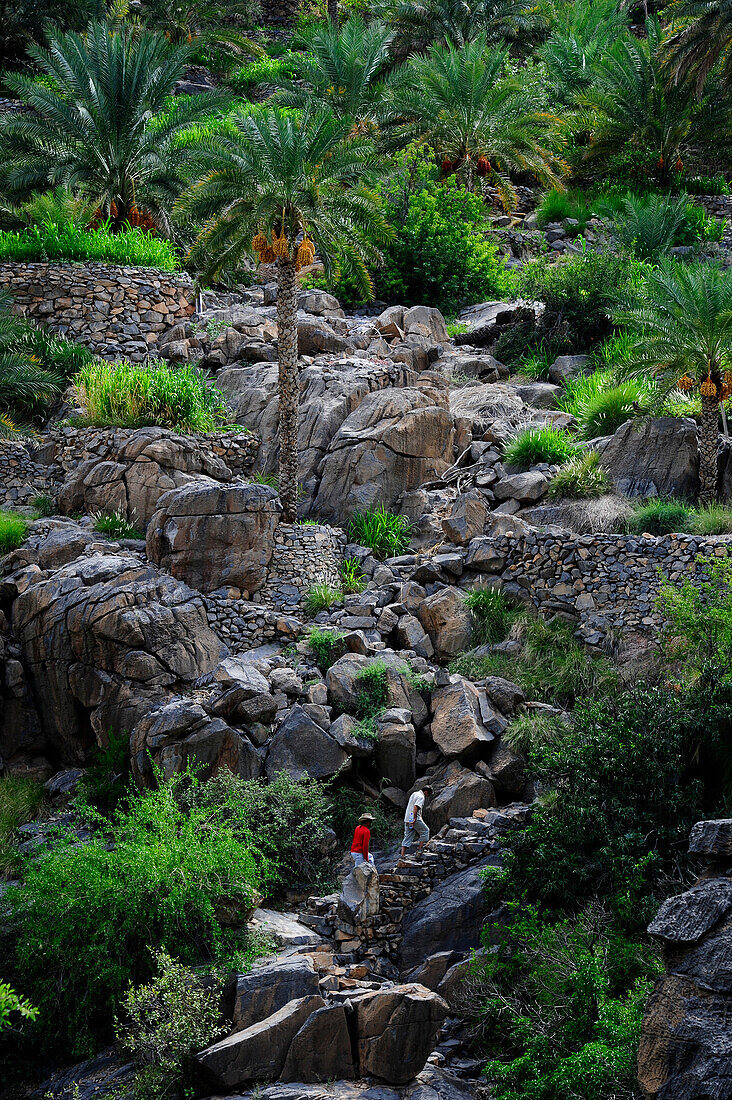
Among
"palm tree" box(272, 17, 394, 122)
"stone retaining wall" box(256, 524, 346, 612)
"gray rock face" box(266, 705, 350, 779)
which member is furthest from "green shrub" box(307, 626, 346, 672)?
"palm tree" box(272, 17, 394, 122)

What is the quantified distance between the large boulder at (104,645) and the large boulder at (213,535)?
58 cm

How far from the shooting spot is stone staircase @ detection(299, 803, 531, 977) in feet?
46.5

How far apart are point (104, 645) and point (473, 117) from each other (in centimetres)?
2208

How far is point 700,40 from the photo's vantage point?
2961 centimetres

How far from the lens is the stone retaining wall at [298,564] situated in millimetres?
19688

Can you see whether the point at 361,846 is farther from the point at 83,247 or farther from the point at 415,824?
the point at 83,247

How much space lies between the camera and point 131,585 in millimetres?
18031

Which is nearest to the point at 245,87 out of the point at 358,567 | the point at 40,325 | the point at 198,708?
the point at 40,325

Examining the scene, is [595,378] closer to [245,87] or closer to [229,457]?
[229,457]

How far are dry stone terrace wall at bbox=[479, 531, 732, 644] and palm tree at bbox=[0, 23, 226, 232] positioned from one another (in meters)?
15.6

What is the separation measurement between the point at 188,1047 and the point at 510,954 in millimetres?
4034

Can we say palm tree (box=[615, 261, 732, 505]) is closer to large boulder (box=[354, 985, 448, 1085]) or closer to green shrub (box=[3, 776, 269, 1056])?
large boulder (box=[354, 985, 448, 1085])

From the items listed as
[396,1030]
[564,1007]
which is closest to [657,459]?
[564,1007]

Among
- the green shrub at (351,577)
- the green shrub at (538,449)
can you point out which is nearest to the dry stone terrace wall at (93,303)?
the green shrub at (351,577)
